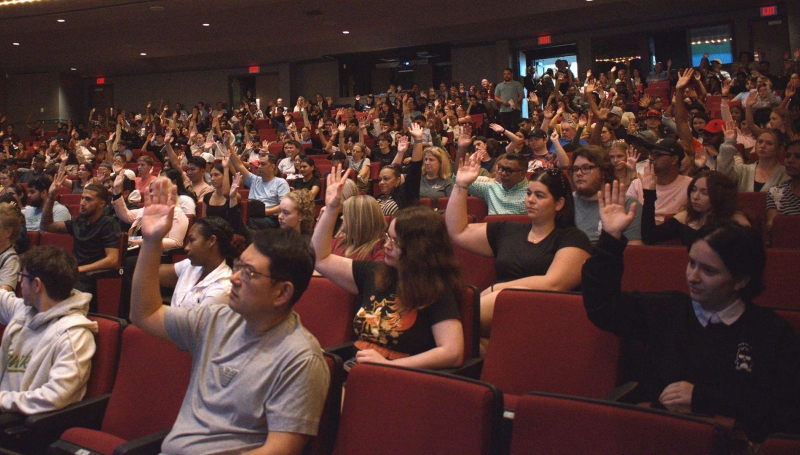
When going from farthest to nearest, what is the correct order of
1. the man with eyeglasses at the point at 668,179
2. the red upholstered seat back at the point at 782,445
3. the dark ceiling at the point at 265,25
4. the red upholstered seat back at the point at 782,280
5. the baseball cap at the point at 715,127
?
the dark ceiling at the point at 265,25
the baseball cap at the point at 715,127
the man with eyeglasses at the point at 668,179
the red upholstered seat back at the point at 782,280
the red upholstered seat back at the point at 782,445

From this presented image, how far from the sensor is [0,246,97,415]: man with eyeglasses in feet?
5.97

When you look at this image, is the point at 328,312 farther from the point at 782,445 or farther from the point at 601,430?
the point at 782,445

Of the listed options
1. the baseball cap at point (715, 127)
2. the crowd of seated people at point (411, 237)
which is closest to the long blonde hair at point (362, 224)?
the crowd of seated people at point (411, 237)

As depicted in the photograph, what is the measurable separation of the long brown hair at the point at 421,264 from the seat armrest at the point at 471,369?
0.20 meters

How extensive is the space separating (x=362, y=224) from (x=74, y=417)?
120cm

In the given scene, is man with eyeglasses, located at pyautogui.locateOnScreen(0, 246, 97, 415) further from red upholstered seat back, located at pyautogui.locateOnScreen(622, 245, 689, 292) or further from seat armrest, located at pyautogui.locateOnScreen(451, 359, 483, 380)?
red upholstered seat back, located at pyautogui.locateOnScreen(622, 245, 689, 292)

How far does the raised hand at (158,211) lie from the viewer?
A: 1.50 m

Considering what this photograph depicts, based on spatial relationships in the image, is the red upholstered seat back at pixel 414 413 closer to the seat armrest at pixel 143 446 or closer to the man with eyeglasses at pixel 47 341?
the seat armrest at pixel 143 446

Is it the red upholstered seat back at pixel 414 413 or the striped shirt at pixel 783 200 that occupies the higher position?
the striped shirt at pixel 783 200

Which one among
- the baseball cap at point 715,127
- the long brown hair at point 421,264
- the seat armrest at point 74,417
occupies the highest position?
the baseball cap at point 715,127

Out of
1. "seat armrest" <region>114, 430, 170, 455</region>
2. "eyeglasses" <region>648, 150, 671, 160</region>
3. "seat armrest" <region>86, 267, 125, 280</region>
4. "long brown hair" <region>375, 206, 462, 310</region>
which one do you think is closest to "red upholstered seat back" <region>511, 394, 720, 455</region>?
"long brown hair" <region>375, 206, 462, 310</region>

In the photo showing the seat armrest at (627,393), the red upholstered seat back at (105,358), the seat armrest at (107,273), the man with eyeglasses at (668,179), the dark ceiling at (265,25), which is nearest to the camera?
the seat armrest at (627,393)

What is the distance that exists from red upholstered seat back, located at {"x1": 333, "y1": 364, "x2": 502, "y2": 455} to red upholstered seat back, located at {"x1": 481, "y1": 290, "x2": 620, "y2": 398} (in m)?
0.52

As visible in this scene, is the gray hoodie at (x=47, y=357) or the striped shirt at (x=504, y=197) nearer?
the gray hoodie at (x=47, y=357)
